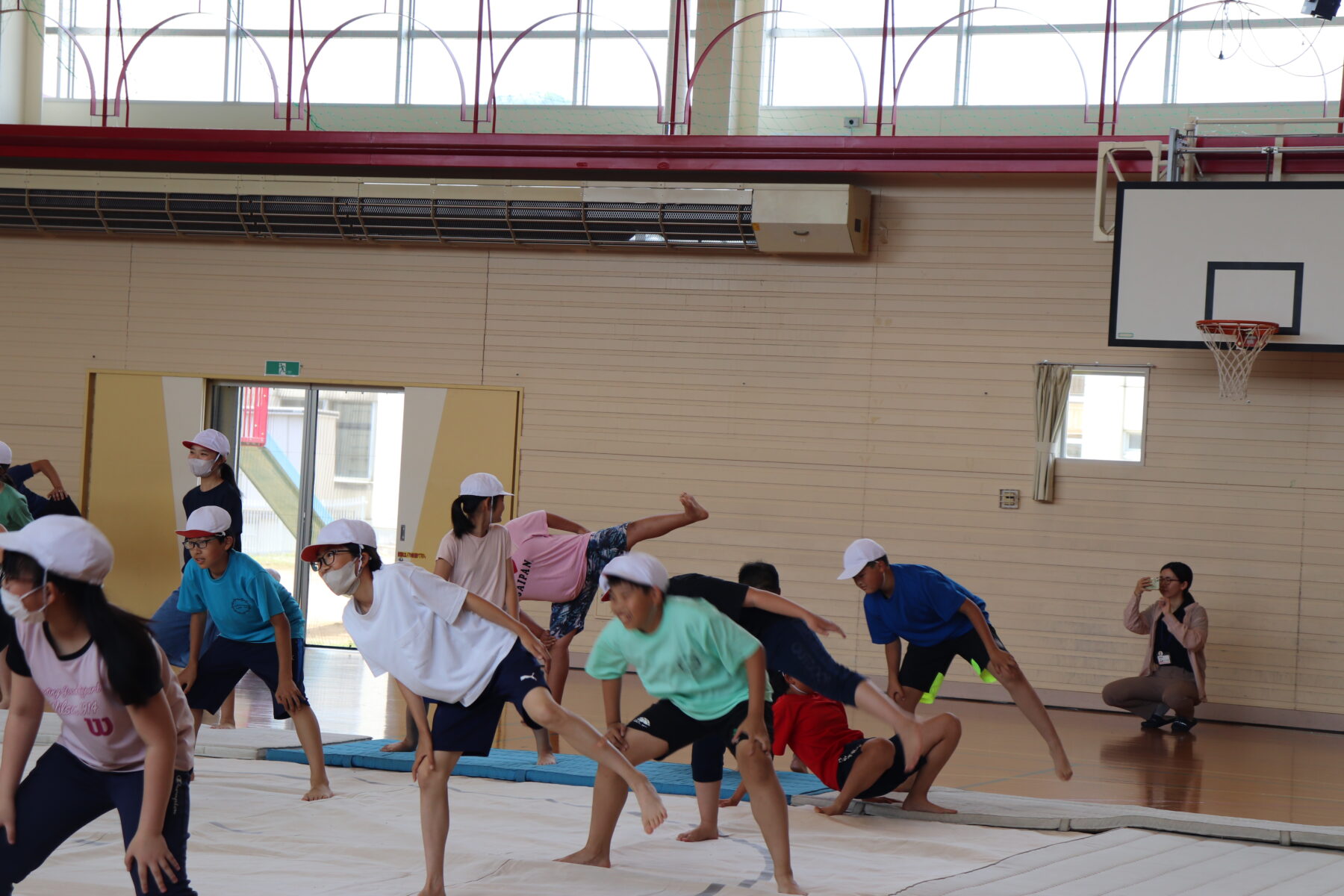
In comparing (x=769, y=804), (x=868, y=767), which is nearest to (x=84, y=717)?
(x=769, y=804)

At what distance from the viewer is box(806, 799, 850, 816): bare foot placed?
236 inches

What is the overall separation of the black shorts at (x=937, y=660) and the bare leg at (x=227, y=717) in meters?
4.01

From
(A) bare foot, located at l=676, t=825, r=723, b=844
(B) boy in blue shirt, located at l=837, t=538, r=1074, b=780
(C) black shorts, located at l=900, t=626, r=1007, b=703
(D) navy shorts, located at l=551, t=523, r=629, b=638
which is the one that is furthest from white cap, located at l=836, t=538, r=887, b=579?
(D) navy shorts, located at l=551, t=523, r=629, b=638

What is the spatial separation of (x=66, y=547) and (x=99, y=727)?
48cm

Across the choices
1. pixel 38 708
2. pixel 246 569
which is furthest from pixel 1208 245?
pixel 38 708

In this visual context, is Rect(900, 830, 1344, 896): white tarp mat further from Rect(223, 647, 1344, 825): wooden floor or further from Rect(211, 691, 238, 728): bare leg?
Rect(211, 691, 238, 728): bare leg

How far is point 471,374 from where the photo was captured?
11664 millimetres

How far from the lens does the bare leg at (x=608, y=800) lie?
4910 millimetres

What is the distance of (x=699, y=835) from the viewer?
5.51 meters

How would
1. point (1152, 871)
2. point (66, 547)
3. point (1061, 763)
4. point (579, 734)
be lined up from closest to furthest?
point (66, 547) → point (579, 734) → point (1152, 871) → point (1061, 763)

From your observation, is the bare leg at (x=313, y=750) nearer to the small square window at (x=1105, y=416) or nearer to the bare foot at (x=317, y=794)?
the bare foot at (x=317, y=794)

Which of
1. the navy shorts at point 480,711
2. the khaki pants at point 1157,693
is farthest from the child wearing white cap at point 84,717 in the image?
the khaki pants at point 1157,693

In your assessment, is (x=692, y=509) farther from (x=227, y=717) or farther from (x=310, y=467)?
(x=310, y=467)

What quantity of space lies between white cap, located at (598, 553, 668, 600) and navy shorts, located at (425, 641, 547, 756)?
1.24ft
